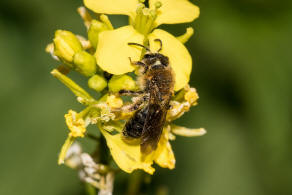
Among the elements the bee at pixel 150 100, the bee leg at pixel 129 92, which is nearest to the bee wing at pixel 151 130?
the bee at pixel 150 100

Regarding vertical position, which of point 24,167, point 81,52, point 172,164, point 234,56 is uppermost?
point 81,52

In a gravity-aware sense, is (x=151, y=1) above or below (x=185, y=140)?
above

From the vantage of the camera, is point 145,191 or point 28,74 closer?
point 145,191

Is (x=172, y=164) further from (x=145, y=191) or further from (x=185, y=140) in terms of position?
(x=185, y=140)

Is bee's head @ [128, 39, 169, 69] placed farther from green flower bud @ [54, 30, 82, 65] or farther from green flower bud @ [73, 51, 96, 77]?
green flower bud @ [54, 30, 82, 65]

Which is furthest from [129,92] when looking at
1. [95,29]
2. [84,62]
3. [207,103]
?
[207,103]

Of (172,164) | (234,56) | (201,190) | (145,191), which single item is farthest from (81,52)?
(201,190)
